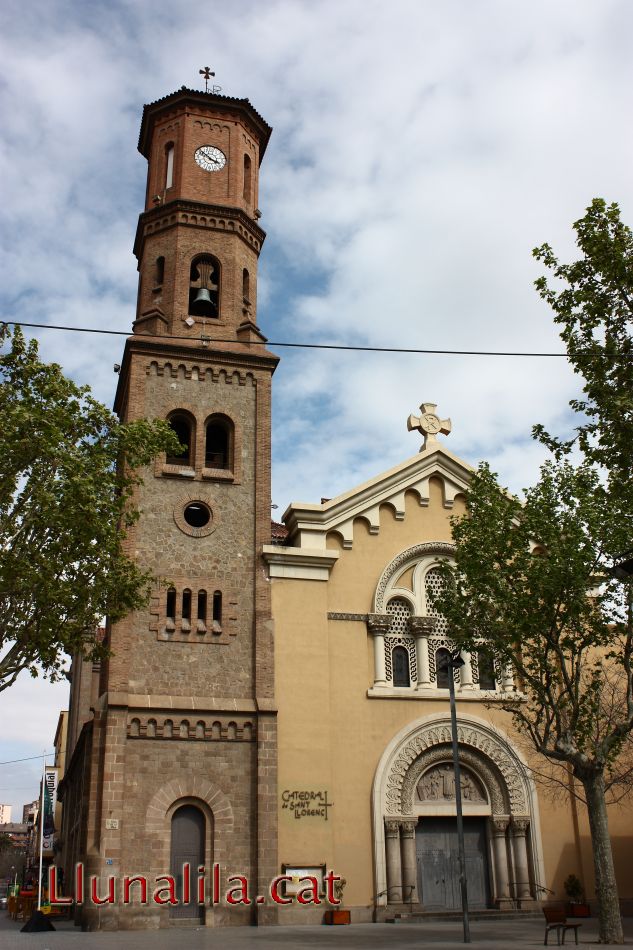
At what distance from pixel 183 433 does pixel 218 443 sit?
1190 millimetres

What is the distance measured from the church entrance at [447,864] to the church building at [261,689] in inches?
2.4

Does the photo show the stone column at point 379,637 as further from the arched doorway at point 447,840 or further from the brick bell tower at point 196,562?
the brick bell tower at point 196,562

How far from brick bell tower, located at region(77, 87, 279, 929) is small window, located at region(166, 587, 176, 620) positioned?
81 mm

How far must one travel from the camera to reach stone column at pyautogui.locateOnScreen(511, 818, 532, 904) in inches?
987

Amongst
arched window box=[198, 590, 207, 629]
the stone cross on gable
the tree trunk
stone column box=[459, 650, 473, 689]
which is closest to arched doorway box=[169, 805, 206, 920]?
arched window box=[198, 590, 207, 629]

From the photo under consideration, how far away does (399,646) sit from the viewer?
27.0 meters

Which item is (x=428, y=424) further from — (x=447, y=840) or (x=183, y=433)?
(x=447, y=840)

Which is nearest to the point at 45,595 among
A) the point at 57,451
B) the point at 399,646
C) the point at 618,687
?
the point at 57,451

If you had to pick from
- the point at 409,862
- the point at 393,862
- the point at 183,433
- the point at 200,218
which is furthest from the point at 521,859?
the point at 200,218

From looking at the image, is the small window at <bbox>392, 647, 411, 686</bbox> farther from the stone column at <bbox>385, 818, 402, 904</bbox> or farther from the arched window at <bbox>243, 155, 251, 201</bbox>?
the arched window at <bbox>243, 155, 251, 201</bbox>

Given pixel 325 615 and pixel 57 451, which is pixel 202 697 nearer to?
pixel 325 615

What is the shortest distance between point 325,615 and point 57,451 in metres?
9.88

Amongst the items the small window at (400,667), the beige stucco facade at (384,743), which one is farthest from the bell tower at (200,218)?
the small window at (400,667)

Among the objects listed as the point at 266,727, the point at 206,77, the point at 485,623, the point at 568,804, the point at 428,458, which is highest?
the point at 206,77
